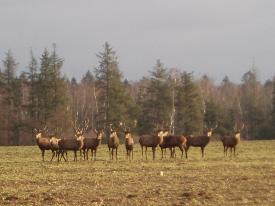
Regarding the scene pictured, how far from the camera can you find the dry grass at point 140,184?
17.3 metres

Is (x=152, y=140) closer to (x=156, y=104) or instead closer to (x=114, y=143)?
(x=114, y=143)

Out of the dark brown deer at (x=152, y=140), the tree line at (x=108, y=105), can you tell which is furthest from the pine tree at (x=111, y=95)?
the dark brown deer at (x=152, y=140)

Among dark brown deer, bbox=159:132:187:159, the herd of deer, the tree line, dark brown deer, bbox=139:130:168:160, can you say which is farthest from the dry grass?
the tree line

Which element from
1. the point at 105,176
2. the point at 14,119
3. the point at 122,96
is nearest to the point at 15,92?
the point at 14,119

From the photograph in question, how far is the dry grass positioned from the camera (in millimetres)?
Result: 17266

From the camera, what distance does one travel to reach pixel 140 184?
21.2 m

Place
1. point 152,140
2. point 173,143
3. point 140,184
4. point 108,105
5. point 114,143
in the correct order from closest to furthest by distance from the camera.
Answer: point 140,184
point 114,143
point 173,143
point 152,140
point 108,105

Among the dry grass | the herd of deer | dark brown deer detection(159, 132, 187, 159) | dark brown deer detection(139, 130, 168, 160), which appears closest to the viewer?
the dry grass

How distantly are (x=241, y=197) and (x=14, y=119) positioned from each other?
57.8m

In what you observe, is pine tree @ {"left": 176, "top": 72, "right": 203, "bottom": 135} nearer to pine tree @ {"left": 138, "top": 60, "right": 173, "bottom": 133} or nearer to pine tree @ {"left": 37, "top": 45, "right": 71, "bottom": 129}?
pine tree @ {"left": 138, "top": 60, "right": 173, "bottom": 133}

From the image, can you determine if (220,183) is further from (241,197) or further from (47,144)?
(47,144)

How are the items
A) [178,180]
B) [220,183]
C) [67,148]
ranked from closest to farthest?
1. [220,183]
2. [178,180]
3. [67,148]

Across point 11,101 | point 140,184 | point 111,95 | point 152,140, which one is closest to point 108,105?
point 111,95

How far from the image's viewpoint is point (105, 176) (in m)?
24.3
